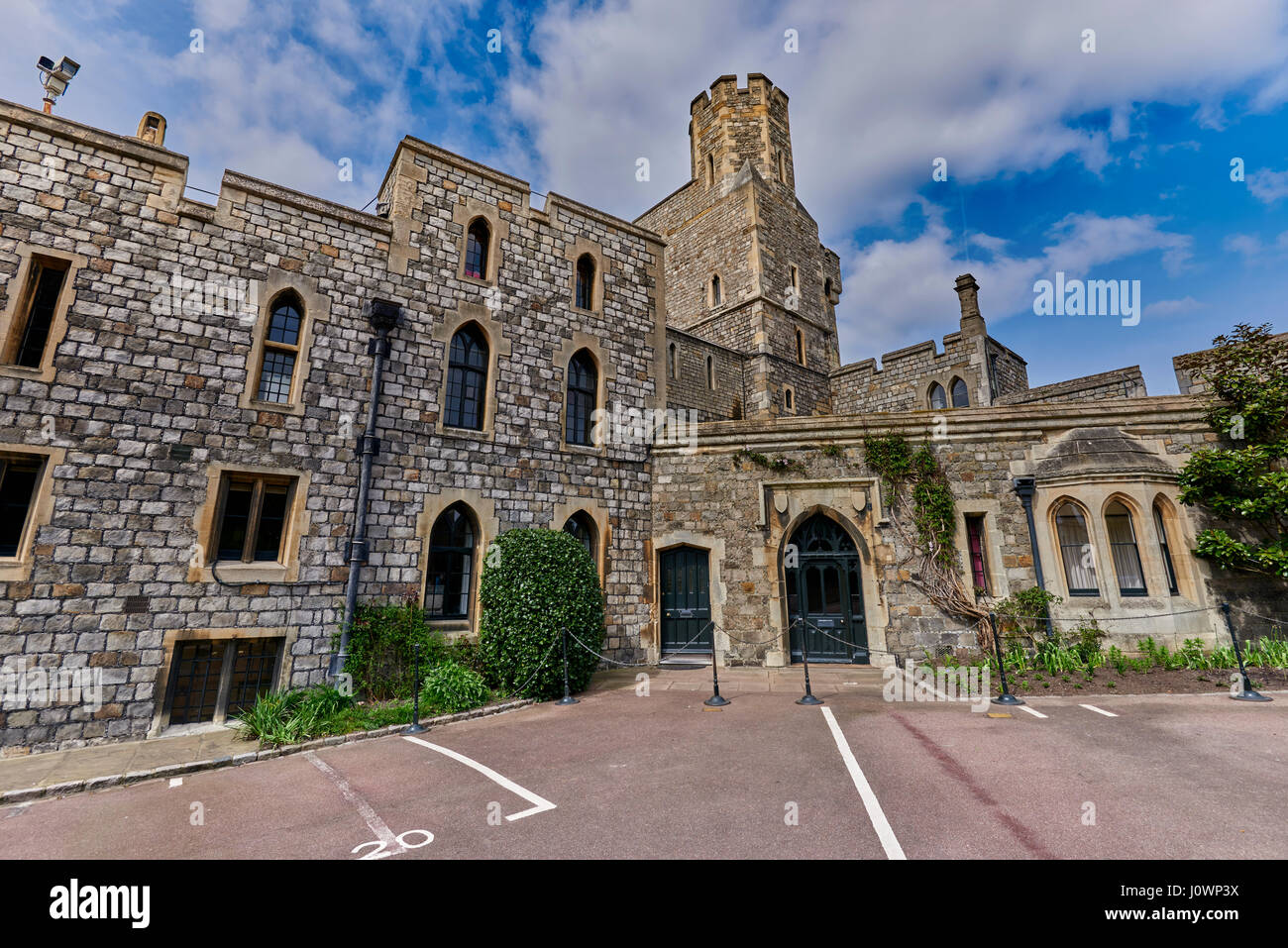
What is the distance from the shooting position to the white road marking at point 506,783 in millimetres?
4531

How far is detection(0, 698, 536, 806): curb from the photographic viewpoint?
17.7ft

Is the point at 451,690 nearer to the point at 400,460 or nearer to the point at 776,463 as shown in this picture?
the point at 400,460

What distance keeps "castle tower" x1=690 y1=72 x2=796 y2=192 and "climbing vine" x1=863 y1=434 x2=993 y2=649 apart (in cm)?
1828

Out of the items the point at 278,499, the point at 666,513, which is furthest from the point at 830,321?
the point at 278,499

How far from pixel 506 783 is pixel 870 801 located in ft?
11.1

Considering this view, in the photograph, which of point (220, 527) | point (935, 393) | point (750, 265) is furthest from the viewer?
point (750, 265)

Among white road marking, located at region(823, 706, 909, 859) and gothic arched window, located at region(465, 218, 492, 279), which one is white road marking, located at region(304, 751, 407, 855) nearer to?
white road marking, located at region(823, 706, 909, 859)

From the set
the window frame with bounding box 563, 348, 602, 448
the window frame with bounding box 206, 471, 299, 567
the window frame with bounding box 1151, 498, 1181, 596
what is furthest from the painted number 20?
the window frame with bounding box 1151, 498, 1181, 596

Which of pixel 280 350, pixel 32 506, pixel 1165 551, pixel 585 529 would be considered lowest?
pixel 1165 551

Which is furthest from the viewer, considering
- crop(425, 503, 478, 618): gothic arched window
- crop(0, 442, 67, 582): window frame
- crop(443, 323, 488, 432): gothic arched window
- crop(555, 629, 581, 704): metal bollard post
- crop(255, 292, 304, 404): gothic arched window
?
crop(443, 323, 488, 432): gothic arched window

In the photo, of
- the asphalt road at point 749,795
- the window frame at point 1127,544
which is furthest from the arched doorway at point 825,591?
the window frame at point 1127,544

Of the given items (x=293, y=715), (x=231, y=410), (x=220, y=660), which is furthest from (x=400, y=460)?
(x=293, y=715)

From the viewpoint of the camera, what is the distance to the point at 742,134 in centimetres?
2459
